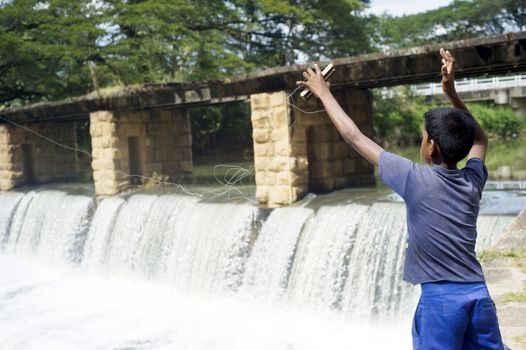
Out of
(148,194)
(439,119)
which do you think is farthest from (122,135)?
(439,119)

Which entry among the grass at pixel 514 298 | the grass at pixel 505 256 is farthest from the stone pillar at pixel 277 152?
the grass at pixel 514 298

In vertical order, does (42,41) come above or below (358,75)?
above

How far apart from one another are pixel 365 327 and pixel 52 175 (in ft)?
38.3

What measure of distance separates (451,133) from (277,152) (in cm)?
698

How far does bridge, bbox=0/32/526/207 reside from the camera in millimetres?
7652

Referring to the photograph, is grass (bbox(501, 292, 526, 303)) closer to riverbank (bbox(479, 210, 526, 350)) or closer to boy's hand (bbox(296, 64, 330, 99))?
riverbank (bbox(479, 210, 526, 350))

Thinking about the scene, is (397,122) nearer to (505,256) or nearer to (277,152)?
(277,152)

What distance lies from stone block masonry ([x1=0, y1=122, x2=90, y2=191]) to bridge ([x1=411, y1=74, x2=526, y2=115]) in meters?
14.3

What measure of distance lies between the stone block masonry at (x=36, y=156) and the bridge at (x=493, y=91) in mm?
14282

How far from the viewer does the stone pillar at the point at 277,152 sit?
8.84 meters

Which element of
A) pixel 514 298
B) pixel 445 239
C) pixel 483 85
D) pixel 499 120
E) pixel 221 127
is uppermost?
pixel 483 85

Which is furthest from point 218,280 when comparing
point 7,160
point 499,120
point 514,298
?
point 499,120

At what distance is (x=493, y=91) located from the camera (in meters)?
25.0

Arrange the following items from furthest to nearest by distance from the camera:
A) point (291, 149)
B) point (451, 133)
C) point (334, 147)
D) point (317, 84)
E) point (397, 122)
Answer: point (397, 122) → point (334, 147) → point (291, 149) → point (317, 84) → point (451, 133)
